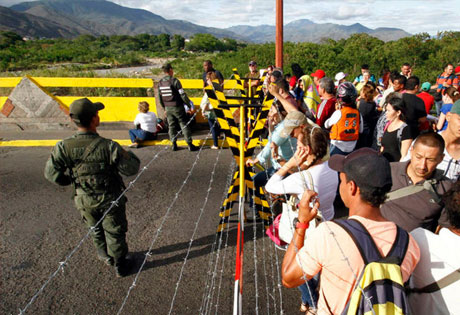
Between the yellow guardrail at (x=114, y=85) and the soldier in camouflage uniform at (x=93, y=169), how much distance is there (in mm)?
4948

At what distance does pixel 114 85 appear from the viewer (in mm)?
7742

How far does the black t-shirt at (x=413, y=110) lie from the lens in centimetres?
343

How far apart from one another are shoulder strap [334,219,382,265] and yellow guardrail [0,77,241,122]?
6438 mm

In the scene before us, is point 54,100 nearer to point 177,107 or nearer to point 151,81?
point 151,81

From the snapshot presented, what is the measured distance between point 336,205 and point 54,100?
795 centimetres

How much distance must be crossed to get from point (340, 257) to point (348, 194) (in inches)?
15.2

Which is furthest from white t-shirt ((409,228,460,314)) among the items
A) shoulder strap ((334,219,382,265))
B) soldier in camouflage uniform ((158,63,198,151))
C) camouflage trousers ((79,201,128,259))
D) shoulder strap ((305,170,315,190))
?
soldier in camouflage uniform ((158,63,198,151))

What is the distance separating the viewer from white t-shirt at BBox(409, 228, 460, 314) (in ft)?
4.83

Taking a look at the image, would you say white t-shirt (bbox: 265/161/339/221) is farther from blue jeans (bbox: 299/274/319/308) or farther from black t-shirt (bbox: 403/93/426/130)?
black t-shirt (bbox: 403/93/426/130)

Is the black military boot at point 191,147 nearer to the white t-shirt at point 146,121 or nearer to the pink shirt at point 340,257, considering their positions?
the white t-shirt at point 146,121

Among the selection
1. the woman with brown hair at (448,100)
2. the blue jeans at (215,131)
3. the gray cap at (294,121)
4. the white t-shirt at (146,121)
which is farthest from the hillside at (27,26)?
the woman with brown hair at (448,100)

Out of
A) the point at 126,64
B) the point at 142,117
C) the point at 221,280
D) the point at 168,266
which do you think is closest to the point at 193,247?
the point at 168,266

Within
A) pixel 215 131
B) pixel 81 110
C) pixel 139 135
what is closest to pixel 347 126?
pixel 81 110

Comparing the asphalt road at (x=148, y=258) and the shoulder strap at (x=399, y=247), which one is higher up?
the shoulder strap at (x=399, y=247)
